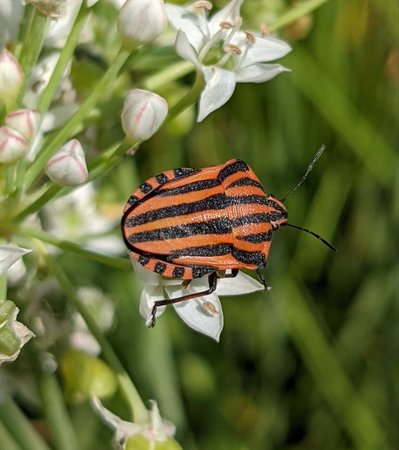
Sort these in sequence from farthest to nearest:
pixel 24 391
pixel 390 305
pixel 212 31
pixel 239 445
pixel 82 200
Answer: pixel 390 305
pixel 239 445
pixel 82 200
pixel 24 391
pixel 212 31

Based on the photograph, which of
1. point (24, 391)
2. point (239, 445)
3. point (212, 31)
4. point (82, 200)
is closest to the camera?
point (212, 31)

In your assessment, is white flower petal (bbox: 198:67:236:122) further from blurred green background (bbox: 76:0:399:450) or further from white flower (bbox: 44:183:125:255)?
blurred green background (bbox: 76:0:399:450)

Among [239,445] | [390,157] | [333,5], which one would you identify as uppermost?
[333,5]


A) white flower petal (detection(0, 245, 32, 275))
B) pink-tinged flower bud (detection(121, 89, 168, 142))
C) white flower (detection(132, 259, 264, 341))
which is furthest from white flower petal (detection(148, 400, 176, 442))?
pink-tinged flower bud (detection(121, 89, 168, 142))

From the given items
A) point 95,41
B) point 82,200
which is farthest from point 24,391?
point 95,41

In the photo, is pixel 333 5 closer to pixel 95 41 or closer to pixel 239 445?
pixel 95 41
